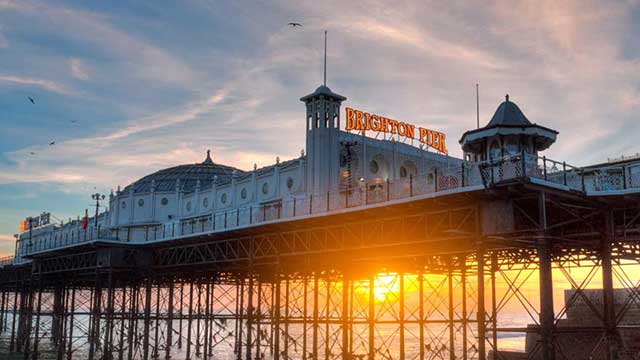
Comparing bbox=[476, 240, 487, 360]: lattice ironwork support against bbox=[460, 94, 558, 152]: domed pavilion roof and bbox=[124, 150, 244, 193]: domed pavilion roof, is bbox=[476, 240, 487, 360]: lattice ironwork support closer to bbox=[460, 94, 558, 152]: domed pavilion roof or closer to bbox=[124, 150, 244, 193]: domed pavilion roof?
bbox=[460, 94, 558, 152]: domed pavilion roof

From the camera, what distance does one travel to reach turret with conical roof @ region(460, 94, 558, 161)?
127ft

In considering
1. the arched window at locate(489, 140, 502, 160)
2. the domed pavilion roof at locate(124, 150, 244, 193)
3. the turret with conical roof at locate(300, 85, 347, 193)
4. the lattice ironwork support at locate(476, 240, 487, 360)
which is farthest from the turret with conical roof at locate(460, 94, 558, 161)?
the domed pavilion roof at locate(124, 150, 244, 193)

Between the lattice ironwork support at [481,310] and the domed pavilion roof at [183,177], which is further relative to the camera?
the domed pavilion roof at [183,177]

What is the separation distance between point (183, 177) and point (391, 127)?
3160 cm

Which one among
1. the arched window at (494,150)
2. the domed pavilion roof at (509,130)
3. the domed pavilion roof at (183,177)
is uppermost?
the domed pavilion roof at (183,177)

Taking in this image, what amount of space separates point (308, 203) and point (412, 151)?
2080 centimetres

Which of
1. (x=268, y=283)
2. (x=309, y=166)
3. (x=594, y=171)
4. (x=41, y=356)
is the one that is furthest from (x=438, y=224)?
(x=41, y=356)

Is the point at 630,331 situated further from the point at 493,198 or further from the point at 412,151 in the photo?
the point at 493,198

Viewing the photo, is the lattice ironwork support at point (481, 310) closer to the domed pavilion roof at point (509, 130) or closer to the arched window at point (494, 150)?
the arched window at point (494, 150)

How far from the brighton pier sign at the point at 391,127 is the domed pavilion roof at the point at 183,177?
953 inches

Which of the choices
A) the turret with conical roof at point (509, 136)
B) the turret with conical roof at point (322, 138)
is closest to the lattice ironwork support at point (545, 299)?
the turret with conical roof at point (509, 136)

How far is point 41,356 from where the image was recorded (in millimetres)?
78500

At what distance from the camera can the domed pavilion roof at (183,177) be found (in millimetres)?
81312

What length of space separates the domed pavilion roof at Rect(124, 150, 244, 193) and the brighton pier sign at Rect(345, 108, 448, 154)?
24.2m
